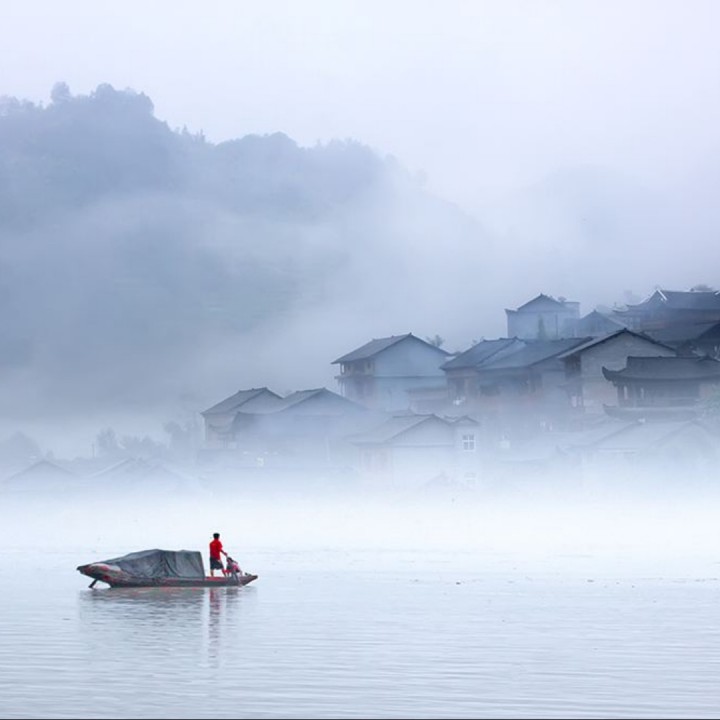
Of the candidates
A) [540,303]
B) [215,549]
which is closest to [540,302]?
[540,303]

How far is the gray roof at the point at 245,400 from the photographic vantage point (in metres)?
139

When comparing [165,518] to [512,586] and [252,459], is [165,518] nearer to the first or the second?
[252,459]

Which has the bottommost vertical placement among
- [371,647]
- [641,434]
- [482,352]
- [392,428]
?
[371,647]

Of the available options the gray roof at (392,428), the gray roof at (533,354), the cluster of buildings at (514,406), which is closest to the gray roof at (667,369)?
the cluster of buildings at (514,406)

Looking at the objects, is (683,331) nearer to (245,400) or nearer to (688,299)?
(688,299)

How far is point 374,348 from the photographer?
137 metres

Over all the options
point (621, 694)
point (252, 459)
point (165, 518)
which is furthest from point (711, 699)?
point (165, 518)

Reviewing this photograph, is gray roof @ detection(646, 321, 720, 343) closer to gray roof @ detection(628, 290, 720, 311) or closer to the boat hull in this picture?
gray roof @ detection(628, 290, 720, 311)

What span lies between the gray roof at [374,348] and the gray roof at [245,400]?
6.40 meters

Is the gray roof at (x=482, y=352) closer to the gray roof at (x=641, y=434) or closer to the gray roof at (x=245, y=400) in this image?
the gray roof at (x=245, y=400)

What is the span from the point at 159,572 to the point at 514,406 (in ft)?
229

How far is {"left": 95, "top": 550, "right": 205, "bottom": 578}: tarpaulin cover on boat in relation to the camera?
2079 inches

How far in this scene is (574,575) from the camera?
64188 mm

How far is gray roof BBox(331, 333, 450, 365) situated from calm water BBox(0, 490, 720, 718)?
69089 millimetres
